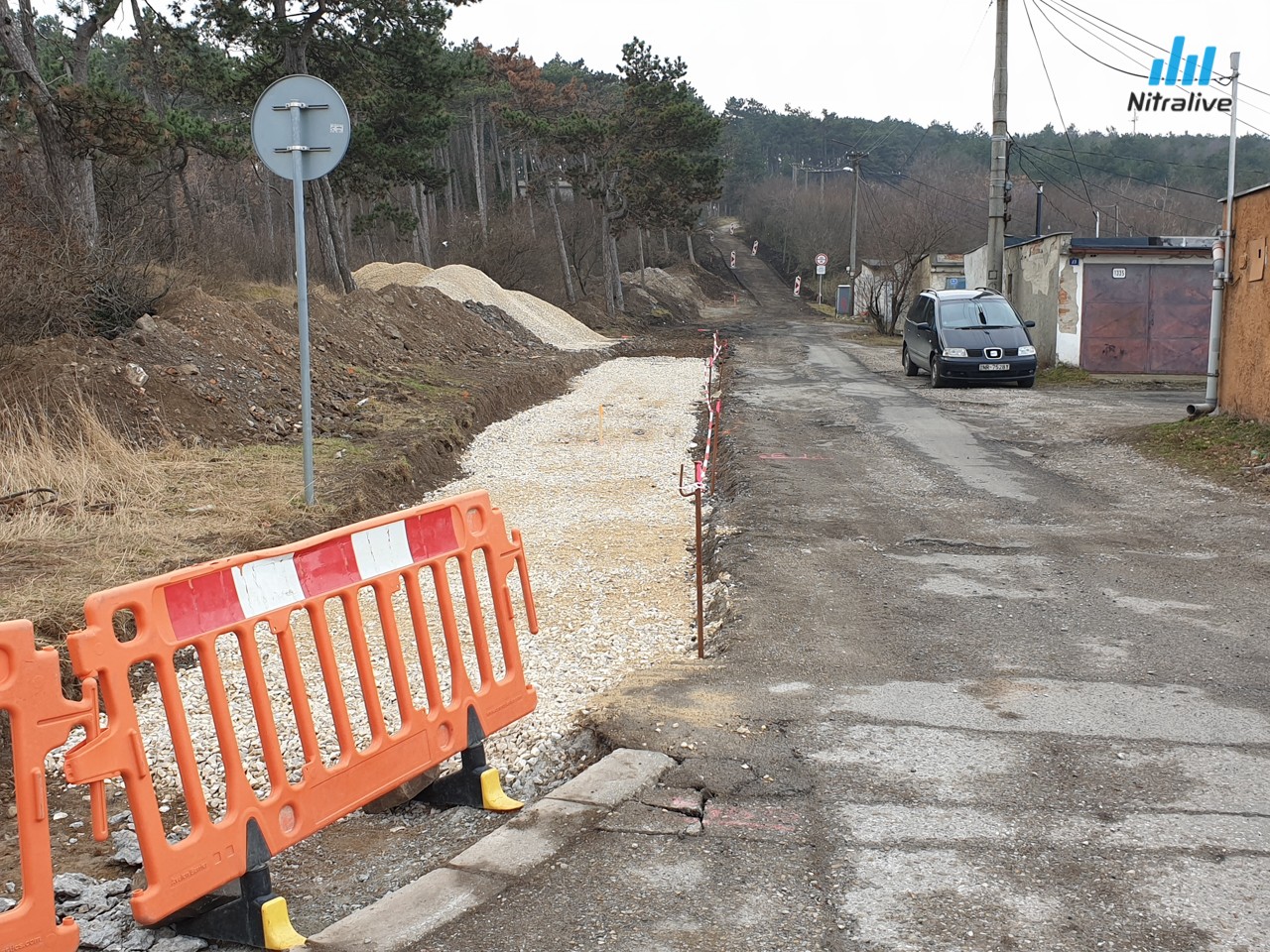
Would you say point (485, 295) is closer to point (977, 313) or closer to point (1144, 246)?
point (977, 313)

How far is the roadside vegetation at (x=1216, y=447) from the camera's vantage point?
38.1 ft

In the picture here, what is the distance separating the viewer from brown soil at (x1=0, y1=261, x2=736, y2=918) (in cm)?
731

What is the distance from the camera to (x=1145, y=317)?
23.9 metres

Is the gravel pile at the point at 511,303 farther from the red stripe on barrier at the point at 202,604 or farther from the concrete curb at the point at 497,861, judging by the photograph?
the red stripe on barrier at the point at 202,604

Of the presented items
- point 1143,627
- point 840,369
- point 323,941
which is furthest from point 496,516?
point 840,369

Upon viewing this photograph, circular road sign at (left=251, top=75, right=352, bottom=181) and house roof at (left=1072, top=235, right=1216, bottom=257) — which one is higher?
circular road sign at (left=251, top=75, right=352, bottom=181)

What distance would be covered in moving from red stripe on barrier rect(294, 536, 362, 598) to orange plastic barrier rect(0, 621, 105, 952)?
93 cm

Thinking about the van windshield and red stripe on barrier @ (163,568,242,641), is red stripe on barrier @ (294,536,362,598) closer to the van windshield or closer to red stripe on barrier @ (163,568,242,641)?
red stripe on barrier @ (163,568,242,641)

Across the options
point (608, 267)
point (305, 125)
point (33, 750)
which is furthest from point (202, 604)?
point (608, 267)

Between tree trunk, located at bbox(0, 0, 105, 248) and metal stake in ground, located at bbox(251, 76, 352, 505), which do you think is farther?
tree trunk, located at bbox(0, 0, 105, 248)

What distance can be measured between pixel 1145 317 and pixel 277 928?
24.1 m

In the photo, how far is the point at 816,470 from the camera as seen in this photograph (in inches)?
489

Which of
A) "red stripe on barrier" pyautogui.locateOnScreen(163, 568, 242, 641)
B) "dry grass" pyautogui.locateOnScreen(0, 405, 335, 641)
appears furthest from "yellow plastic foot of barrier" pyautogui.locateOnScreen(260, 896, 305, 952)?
"dry grass" pyautogui.locateOnScreen(0, 405, 335, 641)

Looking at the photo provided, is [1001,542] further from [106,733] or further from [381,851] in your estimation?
[106,733]
